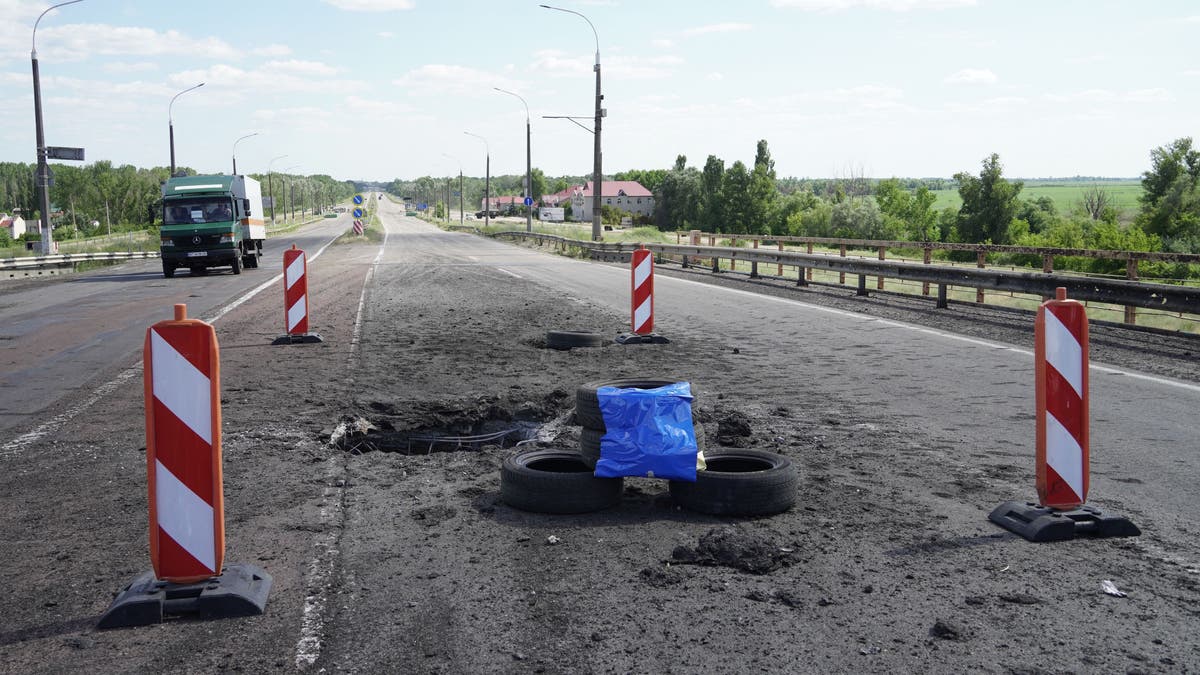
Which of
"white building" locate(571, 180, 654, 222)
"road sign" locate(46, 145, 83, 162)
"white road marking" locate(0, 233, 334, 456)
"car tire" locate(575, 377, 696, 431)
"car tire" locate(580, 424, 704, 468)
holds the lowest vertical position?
"white road marking" locate(0, 233, 334, 456)

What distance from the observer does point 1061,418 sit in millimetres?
5172

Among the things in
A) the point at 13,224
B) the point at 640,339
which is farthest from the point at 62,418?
the point at 13,224

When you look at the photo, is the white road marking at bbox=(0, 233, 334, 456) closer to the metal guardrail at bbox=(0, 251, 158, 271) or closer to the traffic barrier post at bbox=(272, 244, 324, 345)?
the traffic barrier post at bbox=(272, 244, 324, 345)

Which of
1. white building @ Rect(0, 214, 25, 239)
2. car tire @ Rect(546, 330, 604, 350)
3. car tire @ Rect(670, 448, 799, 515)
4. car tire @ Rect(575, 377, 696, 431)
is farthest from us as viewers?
white building @ Rect(0, 214, 25, 239)

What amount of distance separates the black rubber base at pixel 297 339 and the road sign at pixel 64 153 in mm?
25018

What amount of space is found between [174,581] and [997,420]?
6.33 m

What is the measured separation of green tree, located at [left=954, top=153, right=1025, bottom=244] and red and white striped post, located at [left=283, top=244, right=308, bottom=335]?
81844 millimetres

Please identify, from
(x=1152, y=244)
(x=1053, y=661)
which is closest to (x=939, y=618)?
(x=1053, y=661)

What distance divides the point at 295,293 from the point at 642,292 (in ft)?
15.4

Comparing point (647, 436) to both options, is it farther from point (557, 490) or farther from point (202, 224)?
point (202, 224)

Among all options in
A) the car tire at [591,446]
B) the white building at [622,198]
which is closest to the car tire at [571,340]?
the car tire at [591,446]

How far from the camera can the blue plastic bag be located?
544 cm

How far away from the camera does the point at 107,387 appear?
986 centimetres

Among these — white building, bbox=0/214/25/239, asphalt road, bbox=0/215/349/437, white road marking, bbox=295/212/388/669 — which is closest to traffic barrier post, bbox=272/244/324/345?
asphalt road, bbox=0/215/349/437
